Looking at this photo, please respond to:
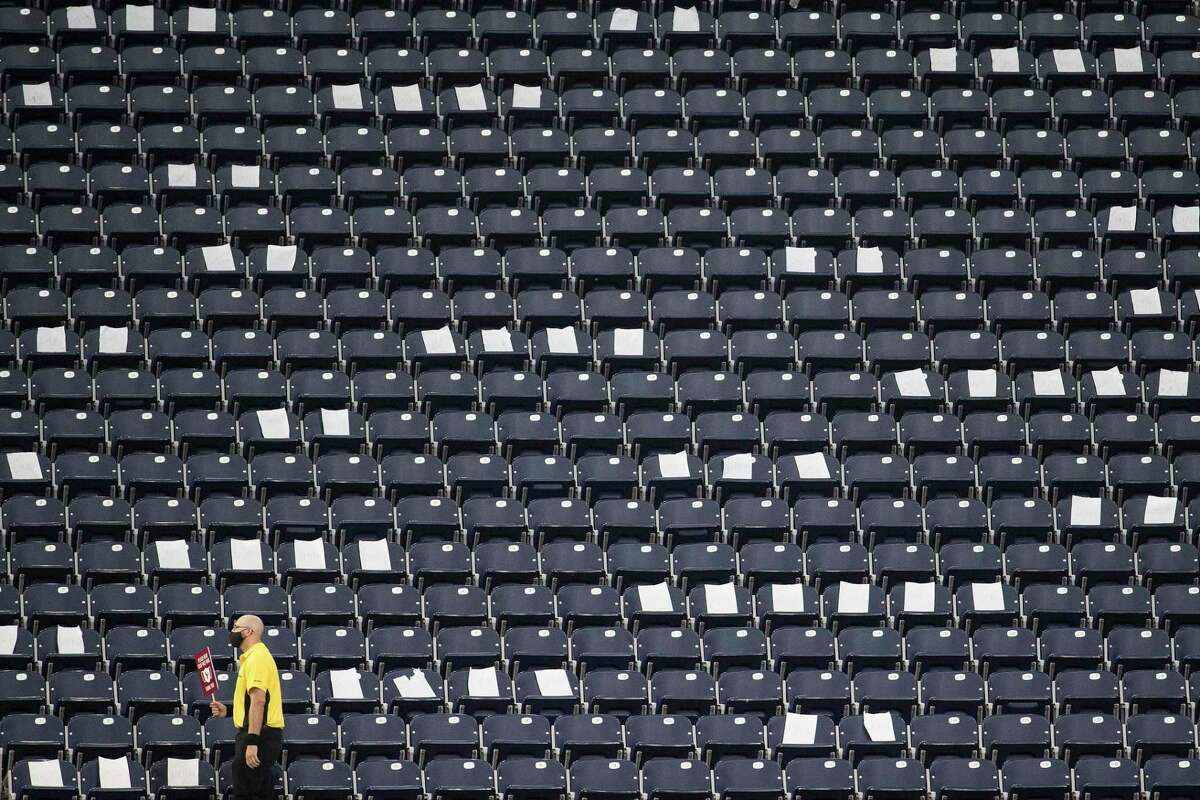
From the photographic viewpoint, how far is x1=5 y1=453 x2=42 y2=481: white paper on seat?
1118 centimetres

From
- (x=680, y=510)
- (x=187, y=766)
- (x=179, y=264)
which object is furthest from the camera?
(x=179, y=264)

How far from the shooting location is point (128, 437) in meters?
11.4

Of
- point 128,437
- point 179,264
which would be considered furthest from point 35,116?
point 128,437

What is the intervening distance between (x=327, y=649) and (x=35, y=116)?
4.35 m

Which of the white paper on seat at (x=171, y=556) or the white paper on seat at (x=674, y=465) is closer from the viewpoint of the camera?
the white paper on seat at (x=171, y=556)

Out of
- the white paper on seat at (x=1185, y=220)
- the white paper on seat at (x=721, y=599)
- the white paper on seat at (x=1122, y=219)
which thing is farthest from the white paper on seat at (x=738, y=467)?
the white paper on seat at (x=1185, y=220)

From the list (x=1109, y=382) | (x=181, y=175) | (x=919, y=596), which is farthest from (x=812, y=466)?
(x=181, y=175)

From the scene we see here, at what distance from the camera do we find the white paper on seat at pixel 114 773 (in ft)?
32.8

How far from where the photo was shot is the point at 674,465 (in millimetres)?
11430

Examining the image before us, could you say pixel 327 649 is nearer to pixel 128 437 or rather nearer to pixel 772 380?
pixel 128 437

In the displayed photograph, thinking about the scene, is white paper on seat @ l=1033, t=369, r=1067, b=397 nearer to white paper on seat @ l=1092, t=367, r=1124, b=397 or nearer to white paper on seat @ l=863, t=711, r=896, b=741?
white paper on seat @ l=1092, t=367, r=1124, b=397

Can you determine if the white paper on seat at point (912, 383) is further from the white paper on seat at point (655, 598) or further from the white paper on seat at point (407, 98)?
the white paper on seat at point (407, 98)

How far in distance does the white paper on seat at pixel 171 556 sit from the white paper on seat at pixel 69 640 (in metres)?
0.57

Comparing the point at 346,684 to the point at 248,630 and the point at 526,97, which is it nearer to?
the point at 248,630
